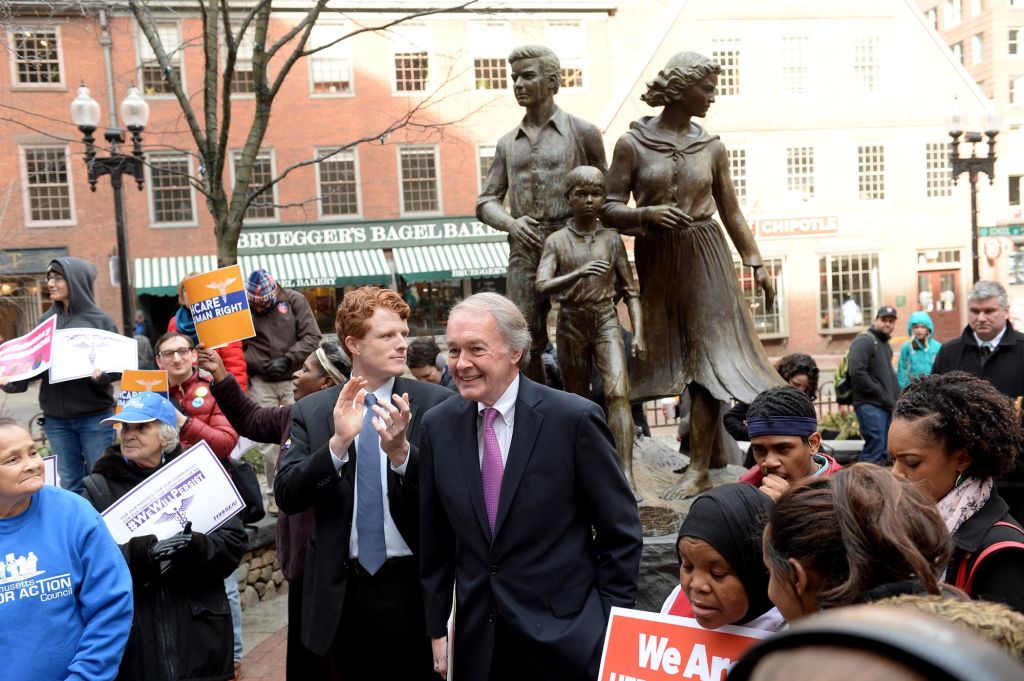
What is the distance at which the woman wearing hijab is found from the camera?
7.68 feet

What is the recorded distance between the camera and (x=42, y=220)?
29219mm

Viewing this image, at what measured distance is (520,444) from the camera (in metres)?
3.06

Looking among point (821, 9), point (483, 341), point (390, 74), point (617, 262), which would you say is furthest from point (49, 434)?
point (821, 9)

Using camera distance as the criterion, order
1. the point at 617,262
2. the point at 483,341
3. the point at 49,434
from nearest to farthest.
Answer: the point at 483,341 → the point at 617,262 → the point at 49,434

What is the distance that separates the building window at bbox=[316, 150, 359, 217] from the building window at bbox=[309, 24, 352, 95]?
2237mm

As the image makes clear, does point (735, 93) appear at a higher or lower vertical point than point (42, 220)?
higher

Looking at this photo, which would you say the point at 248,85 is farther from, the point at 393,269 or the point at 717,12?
the point at 717,12

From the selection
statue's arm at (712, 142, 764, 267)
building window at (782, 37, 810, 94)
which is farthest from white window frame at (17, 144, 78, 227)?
statue's arm at (712, 142, 764, 267)

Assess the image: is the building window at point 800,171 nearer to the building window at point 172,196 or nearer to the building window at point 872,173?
the building window at point 872,173

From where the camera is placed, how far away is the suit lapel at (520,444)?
3.00 meters

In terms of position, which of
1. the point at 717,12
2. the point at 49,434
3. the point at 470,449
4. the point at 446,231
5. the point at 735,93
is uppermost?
the point at 717,12

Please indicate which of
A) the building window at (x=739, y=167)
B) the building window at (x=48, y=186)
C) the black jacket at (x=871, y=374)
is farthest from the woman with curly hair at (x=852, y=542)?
the building window at (x=739, y=167)

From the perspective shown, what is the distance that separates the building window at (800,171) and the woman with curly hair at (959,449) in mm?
32191

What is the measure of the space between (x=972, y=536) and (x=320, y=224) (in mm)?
30209
